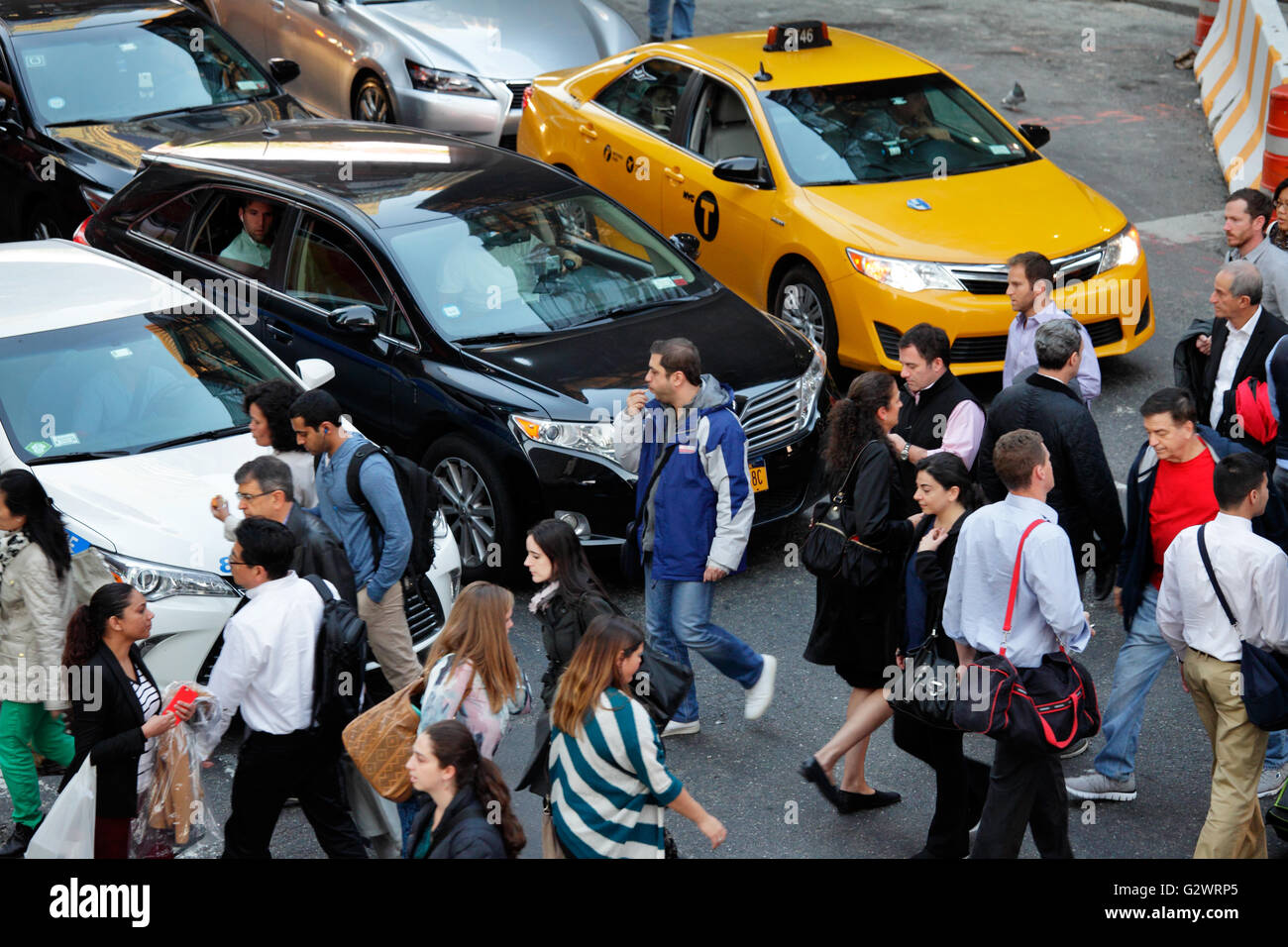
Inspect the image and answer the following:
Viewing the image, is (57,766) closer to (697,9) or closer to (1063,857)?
(1063,857)

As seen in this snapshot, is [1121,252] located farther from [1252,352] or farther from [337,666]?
[337,666]

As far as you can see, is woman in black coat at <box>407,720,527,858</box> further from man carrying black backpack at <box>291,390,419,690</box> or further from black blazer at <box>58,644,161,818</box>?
man carrying black backpack at <box>291,390,419,690</box>

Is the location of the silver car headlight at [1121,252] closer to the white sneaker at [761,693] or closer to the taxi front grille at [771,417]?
the taxi front grille at [771,417]

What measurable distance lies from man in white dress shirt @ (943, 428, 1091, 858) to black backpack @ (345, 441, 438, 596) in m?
2.14

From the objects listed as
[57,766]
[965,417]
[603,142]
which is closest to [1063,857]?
[965,417]

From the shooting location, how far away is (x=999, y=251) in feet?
30.3

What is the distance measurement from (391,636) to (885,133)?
18.3ft

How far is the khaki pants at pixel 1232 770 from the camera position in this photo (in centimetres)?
529

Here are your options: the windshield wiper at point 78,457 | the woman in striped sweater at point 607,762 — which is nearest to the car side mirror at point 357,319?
the windshield wiper at point 78,457

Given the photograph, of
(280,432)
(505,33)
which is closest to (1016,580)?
(280,432)

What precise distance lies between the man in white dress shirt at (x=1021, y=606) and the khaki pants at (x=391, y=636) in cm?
227

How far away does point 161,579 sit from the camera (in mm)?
6293

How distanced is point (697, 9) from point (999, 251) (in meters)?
10.7

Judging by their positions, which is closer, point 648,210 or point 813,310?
point 813,310
